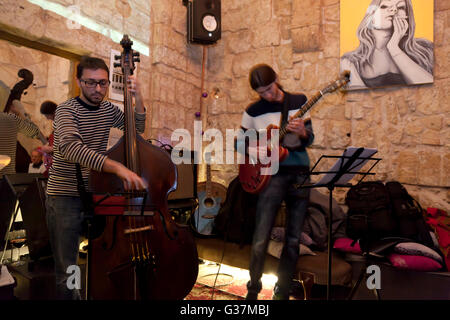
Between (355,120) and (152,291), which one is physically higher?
(355,120)

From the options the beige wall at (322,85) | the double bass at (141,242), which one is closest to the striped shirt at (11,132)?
the beige wall at (322,85)

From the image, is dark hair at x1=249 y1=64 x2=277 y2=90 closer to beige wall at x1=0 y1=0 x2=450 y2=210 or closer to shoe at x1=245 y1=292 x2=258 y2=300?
beige wall at x1=0 y1=0 x2=450 y2=210

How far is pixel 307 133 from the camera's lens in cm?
169

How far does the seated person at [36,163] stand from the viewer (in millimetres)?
2289

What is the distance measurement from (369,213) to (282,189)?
92 centimetres

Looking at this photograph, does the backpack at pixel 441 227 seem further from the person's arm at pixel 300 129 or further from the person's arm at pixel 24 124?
the person's arm at pixel 24 124

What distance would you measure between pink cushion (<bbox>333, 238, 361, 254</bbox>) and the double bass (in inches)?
40.8

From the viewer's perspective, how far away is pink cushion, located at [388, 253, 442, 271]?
187cm

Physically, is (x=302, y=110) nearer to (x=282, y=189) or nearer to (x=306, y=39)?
(x=282, y=189)

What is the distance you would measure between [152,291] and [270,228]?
0.68 metres

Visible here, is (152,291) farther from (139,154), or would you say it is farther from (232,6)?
(232,6)

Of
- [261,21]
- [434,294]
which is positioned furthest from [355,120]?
[434,294]

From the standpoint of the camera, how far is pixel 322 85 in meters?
2.31

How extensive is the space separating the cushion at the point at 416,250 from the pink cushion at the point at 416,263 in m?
0.02
